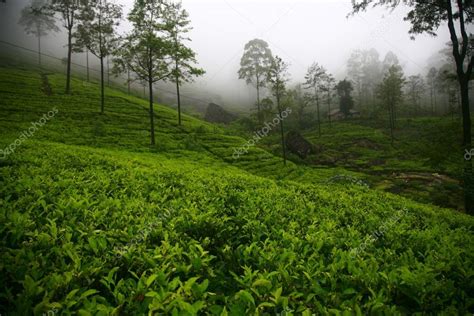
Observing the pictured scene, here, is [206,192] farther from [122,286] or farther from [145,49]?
[145,49]

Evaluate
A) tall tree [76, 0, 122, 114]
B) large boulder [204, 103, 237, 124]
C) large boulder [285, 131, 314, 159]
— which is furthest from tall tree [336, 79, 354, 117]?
tall tree [76, 0, 122, 114]

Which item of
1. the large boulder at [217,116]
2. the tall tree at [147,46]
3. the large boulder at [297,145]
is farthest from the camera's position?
the large boulder at [217,116]

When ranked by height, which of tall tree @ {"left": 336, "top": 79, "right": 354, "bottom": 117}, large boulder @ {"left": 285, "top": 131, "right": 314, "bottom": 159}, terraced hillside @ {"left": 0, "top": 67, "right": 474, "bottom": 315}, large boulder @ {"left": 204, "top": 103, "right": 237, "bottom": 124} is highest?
tall tree @ {"left": 336, "top": 79, "right": 354, "bottom": 117}

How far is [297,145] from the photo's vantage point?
42.3 metres

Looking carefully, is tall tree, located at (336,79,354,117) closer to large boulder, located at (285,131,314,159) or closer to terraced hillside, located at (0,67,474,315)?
large boulder, located at (285,131,314,159)

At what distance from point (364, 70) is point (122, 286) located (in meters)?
135

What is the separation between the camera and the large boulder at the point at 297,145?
41.4 metres

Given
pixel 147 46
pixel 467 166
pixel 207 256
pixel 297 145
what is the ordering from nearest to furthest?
pixel 207 256, pixel 467 166, pixel 147 46, pixel 297 145

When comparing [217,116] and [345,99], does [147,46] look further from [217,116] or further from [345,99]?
[345,99]

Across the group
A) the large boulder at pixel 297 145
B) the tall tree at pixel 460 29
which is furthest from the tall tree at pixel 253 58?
the tall tree at pixel 460 29

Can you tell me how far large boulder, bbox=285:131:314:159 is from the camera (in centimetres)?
4138

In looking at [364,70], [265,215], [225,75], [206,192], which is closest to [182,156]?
[206,192]

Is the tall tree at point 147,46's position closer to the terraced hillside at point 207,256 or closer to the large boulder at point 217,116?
the terraced hillside at point 207,256

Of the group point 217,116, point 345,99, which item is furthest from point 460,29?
point 345,99
